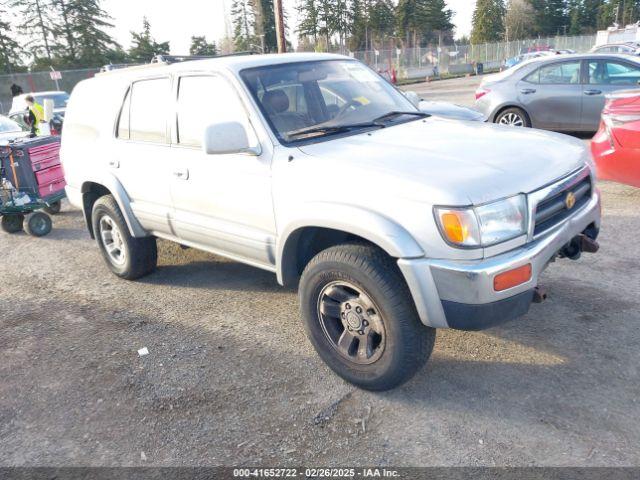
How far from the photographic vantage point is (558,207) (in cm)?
319

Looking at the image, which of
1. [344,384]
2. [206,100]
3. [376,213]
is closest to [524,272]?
[376,213]

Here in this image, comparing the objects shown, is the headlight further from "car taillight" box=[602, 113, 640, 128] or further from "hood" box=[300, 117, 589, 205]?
"car taillight" box=[602, 113, 640, 128]

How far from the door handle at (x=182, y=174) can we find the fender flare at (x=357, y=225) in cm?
108

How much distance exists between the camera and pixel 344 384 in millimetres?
3471

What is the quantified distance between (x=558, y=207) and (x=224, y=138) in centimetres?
201

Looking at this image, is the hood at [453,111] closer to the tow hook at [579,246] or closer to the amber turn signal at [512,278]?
the tow hook at [579,246]

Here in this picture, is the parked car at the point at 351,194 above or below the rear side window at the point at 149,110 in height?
below

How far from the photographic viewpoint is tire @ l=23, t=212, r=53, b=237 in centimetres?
737

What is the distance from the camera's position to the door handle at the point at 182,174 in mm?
4137

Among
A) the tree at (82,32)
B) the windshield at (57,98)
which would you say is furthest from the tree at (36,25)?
the windshield at (57,98)

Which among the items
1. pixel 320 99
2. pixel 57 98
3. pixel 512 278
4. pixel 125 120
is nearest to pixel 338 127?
pixel 320 99

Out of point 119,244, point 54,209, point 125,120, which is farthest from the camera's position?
point 54,209

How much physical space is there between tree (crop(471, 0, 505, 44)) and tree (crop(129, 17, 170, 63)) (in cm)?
4759

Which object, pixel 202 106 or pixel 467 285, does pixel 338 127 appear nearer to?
pixel 202 106
